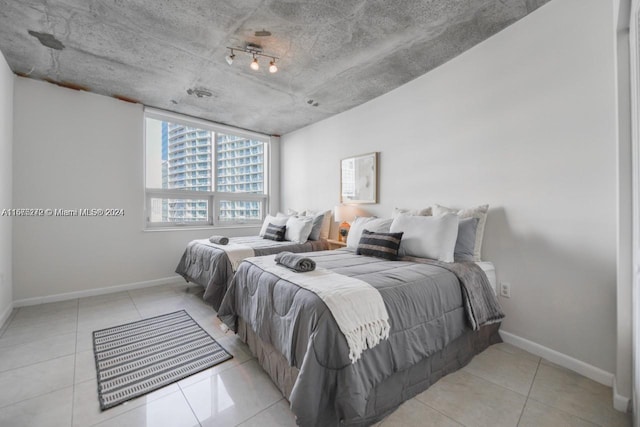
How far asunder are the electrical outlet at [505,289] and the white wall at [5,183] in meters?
4.60

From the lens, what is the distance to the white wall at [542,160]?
1.74m

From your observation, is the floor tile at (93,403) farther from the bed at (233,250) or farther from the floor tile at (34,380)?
the bed at (233,250)

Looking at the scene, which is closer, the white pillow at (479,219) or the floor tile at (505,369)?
the floor tile at (505,369)

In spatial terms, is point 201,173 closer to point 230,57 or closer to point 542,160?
point 230,57

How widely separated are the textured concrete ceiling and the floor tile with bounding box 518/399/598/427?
8.79 feet

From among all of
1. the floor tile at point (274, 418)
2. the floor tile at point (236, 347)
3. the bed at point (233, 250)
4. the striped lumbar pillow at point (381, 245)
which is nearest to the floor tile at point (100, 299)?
the bed at point (233, 250)

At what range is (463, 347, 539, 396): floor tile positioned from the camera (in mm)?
1703

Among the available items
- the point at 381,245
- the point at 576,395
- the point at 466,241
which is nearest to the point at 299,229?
Result: the point at 381,245

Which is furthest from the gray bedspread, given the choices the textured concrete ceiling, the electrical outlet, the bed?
the electrical outlet

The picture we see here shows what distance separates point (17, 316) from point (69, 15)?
2926mm

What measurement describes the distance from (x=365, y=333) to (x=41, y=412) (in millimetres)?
1843

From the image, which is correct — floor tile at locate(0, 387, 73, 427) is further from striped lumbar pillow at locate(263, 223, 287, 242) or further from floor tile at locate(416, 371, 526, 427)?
striped lumbar pillow at locate(263, 223, 287, 242)

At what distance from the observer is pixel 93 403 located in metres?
1.52

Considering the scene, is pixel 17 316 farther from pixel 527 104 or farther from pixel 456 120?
pixel 527 104
